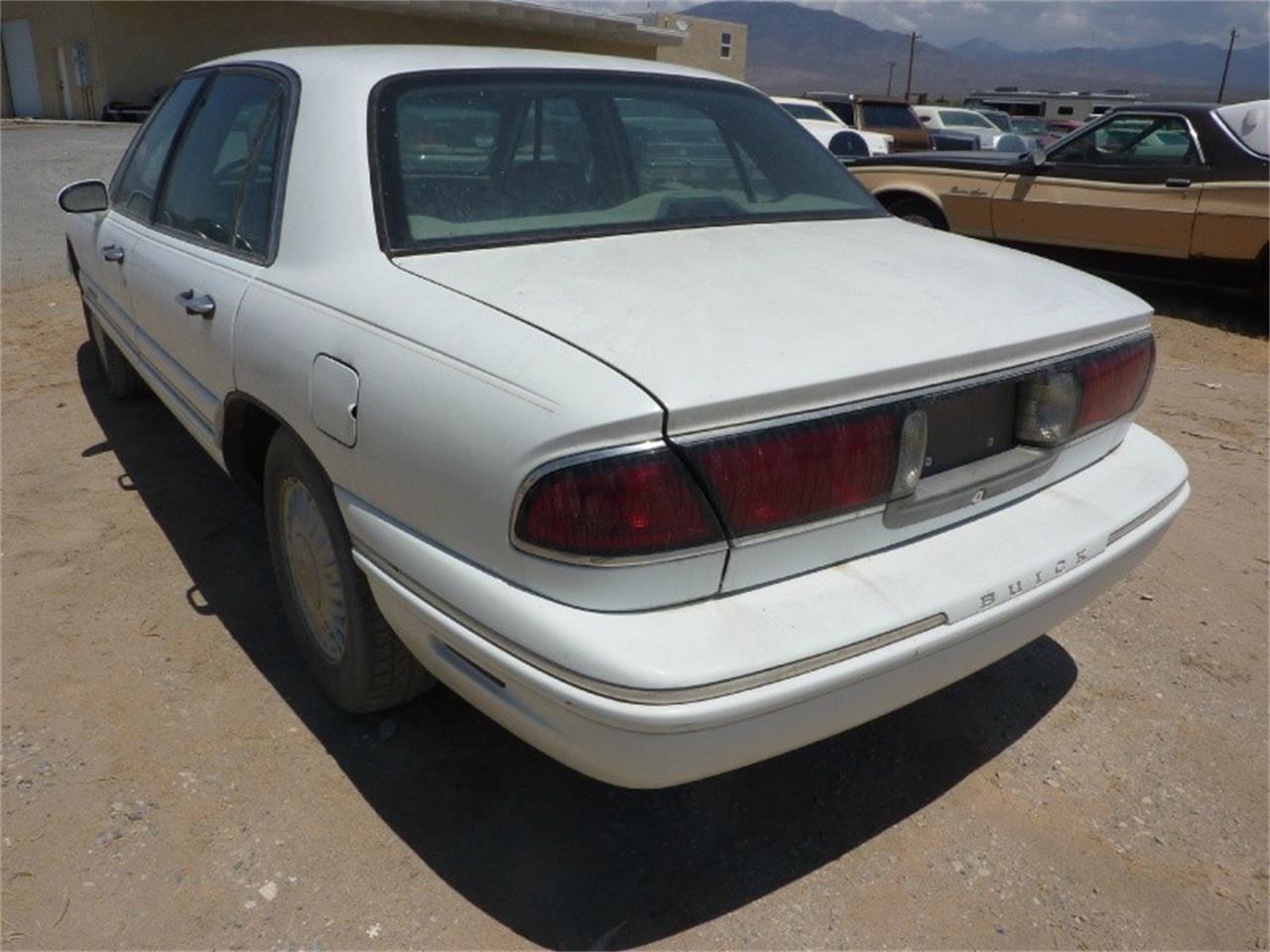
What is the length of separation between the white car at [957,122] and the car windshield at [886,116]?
1679 millimetres

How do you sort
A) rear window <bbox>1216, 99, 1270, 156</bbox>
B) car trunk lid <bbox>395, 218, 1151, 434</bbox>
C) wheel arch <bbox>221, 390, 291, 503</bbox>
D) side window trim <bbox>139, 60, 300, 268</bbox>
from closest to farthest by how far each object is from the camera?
car trunk lid <bbox>395, 218, 1151, 434</bbox> < side window trim <bbox>139, 60, 300, 268</bbox> < wheel arch <bbox>221, 390, 291, 503</bbox> < rear window <bbox>1216, 99, 1270, 156</bbox>

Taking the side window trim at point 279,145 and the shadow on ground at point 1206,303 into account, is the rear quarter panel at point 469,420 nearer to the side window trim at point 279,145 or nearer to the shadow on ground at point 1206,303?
the side window trim at point 279,145

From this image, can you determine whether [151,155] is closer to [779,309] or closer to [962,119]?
[779,309]

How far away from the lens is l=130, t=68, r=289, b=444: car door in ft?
9.00

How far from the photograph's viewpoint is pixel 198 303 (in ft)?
9.39

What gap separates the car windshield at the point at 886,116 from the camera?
19.1 metres

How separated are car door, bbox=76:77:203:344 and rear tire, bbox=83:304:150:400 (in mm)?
587

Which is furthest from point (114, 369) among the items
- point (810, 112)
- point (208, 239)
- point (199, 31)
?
point (199, 31)

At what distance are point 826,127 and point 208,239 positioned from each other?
14.5 metres

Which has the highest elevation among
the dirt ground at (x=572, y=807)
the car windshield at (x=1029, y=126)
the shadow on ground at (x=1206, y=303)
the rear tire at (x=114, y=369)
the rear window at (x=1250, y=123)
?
the rear window at (x=1250, y=123)

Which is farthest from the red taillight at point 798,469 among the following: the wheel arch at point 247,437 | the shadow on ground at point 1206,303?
the shadow on ground at point 1206,303

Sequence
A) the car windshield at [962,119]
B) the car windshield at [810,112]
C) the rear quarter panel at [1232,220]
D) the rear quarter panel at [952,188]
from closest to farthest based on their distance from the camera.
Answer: the rear quarter panel at [1232,220] < the rear quarter panel at [952,188] < the car windshield at [810,112] < the car windshield at [962,119]

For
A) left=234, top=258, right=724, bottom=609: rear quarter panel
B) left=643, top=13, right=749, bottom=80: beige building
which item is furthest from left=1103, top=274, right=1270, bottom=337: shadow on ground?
left=643, top=13, right=749, bottom=80: beige building

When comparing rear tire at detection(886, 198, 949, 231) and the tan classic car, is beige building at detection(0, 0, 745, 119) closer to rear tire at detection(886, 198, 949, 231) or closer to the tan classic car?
rear tire at detection(886, 198, 949, 231)
